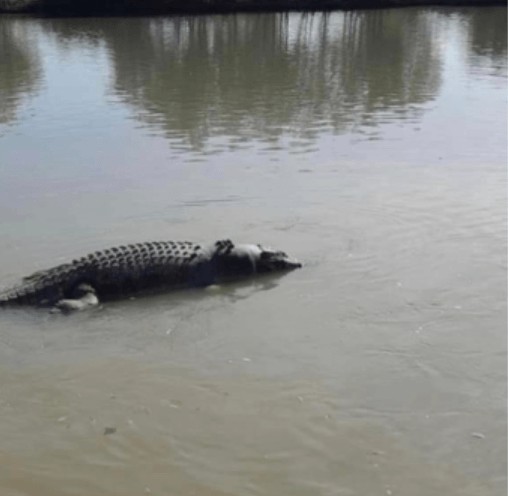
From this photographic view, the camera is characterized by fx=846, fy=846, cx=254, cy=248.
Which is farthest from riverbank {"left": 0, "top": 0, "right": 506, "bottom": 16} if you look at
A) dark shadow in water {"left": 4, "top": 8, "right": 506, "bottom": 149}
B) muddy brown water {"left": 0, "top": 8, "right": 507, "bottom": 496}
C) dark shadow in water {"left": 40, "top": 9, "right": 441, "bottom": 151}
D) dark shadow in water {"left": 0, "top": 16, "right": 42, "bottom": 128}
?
muddy brown water {"left": 0, "top": 8, "right": 507, "bottom": 496}

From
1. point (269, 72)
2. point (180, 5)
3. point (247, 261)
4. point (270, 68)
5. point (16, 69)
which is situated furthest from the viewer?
point (180, 5)

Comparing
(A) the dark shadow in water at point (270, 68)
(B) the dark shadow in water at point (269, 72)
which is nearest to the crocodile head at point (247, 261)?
(A) the dark shadow in water at point (270, 68)

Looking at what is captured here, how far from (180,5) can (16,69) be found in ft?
46.4

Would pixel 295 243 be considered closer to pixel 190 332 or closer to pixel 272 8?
pixel 190 332

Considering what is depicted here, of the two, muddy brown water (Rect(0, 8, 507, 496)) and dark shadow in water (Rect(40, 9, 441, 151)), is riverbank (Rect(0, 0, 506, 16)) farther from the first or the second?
muddy brown water (Rect(0, 8, 507, 496))

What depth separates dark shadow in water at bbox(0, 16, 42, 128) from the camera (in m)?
16.0

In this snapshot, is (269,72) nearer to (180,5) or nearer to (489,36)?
(489,36)

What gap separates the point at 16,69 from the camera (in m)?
20.5

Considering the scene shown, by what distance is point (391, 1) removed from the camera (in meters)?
34.2

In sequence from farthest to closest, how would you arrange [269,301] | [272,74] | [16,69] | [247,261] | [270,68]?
[16,69] → [270,68] → [272,74] → [247,261] → [269,301]

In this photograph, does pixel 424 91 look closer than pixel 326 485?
No

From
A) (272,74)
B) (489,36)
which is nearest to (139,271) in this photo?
(272,74)

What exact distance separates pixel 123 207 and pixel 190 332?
3.44 meters

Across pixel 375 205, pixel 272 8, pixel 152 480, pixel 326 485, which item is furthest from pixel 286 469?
pixel 272 8
